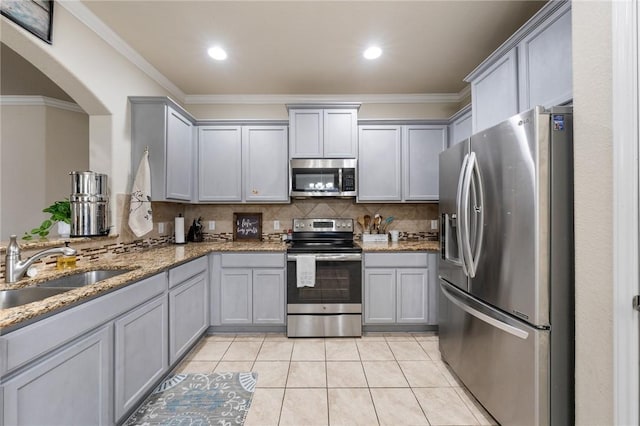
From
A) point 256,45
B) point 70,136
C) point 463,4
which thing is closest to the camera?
point 463,4

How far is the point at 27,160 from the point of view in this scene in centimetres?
346

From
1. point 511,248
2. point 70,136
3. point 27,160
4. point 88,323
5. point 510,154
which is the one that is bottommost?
point 88,323

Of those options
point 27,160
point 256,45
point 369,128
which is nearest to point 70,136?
point 27,160

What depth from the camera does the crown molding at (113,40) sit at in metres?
2.07

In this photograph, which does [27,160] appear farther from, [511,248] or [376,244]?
[511,248]

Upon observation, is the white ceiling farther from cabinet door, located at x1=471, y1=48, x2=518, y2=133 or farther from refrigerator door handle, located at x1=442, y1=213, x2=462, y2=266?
refrigerator door handle, located at x1=442, y1=213, x2=462, y2=266

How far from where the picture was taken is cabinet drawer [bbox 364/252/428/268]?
2.99 meters

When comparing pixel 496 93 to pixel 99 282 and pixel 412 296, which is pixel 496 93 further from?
pixel 99 282

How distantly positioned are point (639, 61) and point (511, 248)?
901mm

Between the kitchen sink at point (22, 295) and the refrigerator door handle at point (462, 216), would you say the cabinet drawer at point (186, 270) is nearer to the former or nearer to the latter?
the kitchen sink at point (22, 295)

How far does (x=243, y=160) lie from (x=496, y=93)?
2563 mm

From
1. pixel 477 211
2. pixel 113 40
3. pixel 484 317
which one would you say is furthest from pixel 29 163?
pixel 484 317

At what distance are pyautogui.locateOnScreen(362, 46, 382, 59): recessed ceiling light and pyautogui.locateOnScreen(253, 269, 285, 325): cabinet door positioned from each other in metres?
2.26

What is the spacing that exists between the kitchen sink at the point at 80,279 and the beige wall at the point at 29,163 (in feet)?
7.85
